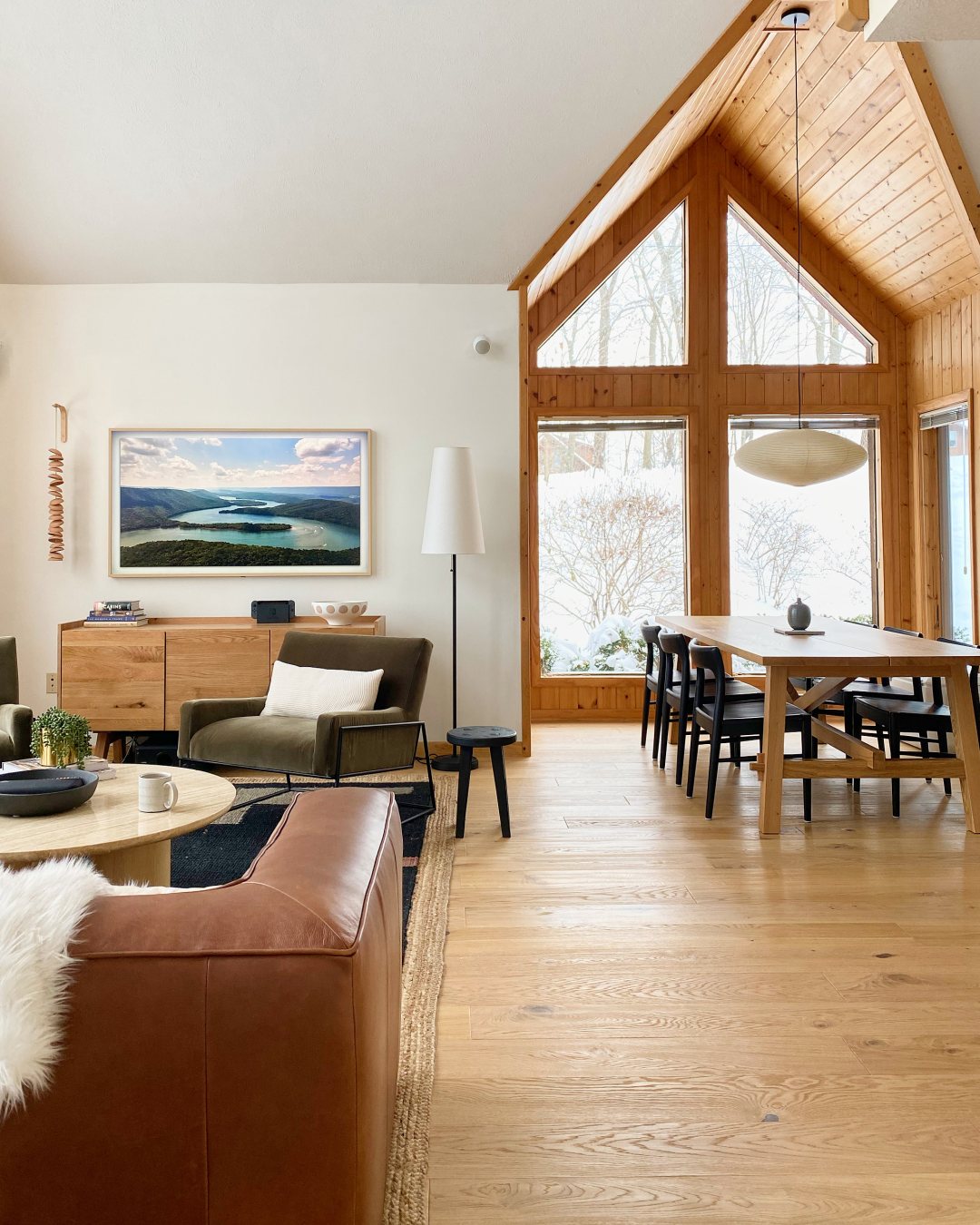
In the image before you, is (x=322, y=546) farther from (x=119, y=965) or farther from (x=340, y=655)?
(x=119, y=965)

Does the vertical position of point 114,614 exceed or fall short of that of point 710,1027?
it exceeds it

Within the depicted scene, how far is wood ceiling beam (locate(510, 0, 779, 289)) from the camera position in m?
4.39

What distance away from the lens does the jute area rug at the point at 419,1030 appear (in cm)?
173

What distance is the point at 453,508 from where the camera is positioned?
5.30m

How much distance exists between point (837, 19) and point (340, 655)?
3808 mm

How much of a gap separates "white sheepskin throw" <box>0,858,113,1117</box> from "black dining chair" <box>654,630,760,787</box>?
3404mm

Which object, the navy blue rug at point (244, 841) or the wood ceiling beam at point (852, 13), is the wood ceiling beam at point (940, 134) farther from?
the navy blue rug at point (244, 841)

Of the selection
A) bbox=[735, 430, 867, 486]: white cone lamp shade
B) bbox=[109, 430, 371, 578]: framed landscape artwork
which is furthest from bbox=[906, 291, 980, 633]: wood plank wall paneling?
bbox=[109, 430, 371, 578]: framed landscape artwork

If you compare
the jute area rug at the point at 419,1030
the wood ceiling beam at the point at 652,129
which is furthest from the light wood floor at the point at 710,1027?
the wood ceiling beam at the point at 652,129

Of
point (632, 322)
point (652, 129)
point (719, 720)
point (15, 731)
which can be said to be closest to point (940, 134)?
point (652, 129)

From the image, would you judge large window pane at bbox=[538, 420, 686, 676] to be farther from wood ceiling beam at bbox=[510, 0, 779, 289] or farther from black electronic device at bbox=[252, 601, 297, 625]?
black electronic device at bbox=[252, 601, 297, 625]

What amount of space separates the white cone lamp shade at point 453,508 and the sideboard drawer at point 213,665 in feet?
3.58

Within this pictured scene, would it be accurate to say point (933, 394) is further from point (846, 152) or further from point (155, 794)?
point (155, 794)

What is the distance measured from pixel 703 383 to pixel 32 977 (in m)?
6.47
